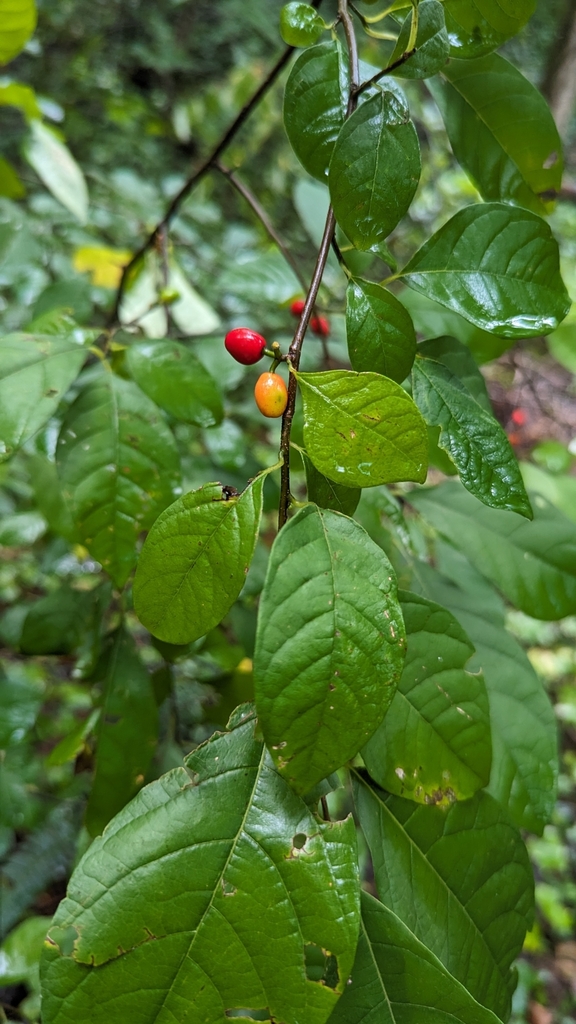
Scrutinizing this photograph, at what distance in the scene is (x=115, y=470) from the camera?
2.12 feet

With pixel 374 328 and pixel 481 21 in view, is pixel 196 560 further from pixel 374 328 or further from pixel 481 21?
pixel 481 21

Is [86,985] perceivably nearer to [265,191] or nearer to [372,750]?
[372,750]

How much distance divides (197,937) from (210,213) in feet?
6.83

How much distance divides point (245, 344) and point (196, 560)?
0.57 feet

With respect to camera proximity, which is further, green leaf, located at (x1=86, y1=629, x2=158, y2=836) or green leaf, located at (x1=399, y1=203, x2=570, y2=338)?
green leaf, located at (x1=86, y1=629, x2=158, y2=836)

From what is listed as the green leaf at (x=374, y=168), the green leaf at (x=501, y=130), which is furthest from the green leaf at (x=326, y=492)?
the green leaf at (x=501, y=130)

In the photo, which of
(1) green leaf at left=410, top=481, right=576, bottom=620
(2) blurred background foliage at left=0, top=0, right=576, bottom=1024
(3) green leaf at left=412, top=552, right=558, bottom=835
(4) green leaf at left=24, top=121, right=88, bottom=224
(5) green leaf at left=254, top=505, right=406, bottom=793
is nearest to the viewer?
(5) green leaf at left=254, top=505, right=406, bottom=793

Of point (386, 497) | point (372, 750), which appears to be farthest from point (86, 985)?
point (386, 497)

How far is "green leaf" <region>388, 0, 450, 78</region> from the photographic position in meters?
0.45

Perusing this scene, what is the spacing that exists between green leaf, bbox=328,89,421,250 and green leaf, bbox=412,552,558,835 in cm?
42

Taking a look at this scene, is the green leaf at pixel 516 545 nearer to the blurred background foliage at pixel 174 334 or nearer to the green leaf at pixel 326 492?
the blurred background foliage at pixel 174 334

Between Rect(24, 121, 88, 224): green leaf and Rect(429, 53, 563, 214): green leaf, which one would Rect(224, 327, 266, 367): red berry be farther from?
Rect(24, 121, 88, 224): green leaf

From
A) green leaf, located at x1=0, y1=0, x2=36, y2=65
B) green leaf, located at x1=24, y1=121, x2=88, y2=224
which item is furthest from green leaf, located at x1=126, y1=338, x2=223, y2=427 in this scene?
green leaf, located at x1=24, y1=121, x2=88, y2=224

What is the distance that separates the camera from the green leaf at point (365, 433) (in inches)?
15.6
